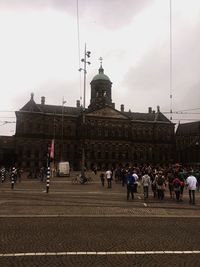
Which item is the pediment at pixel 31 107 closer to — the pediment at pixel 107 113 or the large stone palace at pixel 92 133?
the large stone palace at pixel 92 133

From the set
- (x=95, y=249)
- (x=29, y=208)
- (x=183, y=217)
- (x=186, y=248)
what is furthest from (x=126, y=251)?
(x=29, y=208)

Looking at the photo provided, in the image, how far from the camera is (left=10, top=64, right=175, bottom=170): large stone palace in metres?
98.5

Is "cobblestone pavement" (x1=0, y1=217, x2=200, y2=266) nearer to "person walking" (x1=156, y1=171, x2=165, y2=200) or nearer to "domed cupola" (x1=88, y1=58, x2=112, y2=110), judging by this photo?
"person walking" (x1=156, y1=171, x2=165, y2=200)

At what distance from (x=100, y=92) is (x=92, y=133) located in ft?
35.3

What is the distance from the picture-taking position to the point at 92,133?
10238 centimetres

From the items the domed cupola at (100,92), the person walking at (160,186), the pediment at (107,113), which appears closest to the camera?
the person walking at (160,186)

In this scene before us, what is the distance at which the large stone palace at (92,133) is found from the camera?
323ft

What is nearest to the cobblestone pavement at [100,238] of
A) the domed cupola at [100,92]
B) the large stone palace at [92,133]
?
the large stone palace at [92,133]

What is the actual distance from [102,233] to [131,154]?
95.6m

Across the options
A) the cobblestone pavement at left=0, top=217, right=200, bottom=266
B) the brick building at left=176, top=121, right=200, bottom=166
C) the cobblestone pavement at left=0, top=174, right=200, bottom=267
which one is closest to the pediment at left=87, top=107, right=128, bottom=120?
the brick building at left=176, top=121, right=200, bottom=166

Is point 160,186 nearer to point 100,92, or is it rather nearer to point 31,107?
point 100,92

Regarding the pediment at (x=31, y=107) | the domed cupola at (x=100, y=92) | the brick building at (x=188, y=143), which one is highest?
the domed cupola at (x=100, y=92)

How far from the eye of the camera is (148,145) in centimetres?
10875

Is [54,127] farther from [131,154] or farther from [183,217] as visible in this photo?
[183,217]
